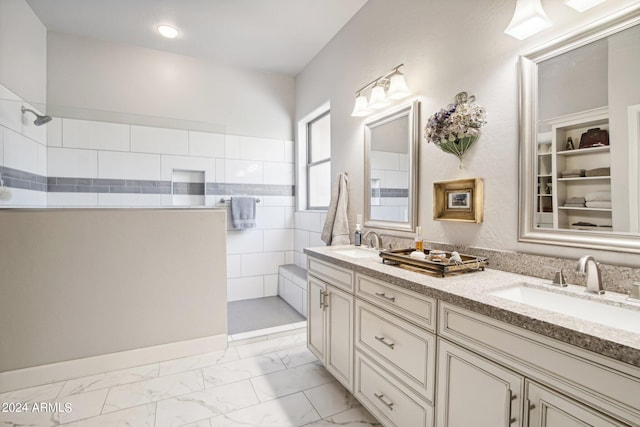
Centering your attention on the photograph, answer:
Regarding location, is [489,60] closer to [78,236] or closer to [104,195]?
[78,236]

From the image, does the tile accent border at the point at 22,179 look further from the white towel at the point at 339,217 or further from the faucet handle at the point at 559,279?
the faucet handle at the point at 559,279

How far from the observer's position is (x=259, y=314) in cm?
310

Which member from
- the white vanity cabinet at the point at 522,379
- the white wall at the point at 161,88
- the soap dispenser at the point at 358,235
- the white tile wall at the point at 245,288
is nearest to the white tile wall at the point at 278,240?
the white tile wall at the point at 245,288

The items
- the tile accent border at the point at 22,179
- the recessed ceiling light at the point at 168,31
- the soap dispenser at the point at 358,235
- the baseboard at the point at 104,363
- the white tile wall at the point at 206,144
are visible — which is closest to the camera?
the baseboard at the point at 104,363

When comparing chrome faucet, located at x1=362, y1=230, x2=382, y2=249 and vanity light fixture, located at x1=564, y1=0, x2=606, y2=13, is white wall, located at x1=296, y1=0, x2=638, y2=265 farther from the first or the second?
chrome faucet, located at x1=362, y1=230, x2=382, y2=249

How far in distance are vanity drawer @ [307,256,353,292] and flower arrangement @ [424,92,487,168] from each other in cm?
88

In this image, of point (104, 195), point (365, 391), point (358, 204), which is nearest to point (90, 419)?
point (365, 391)

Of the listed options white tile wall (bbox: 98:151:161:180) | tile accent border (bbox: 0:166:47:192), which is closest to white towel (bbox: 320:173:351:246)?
white tile wall (bbox: 98:151:161:180)

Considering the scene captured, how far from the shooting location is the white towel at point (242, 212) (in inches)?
133

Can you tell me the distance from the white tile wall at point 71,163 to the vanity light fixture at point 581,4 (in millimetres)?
3332

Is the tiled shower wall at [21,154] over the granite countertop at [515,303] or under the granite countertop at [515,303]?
over

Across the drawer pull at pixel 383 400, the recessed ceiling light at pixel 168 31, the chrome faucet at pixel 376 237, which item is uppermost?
the recessed ceiling light at pixel 168 31

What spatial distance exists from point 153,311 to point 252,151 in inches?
79.1

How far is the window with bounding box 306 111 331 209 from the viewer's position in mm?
3396
